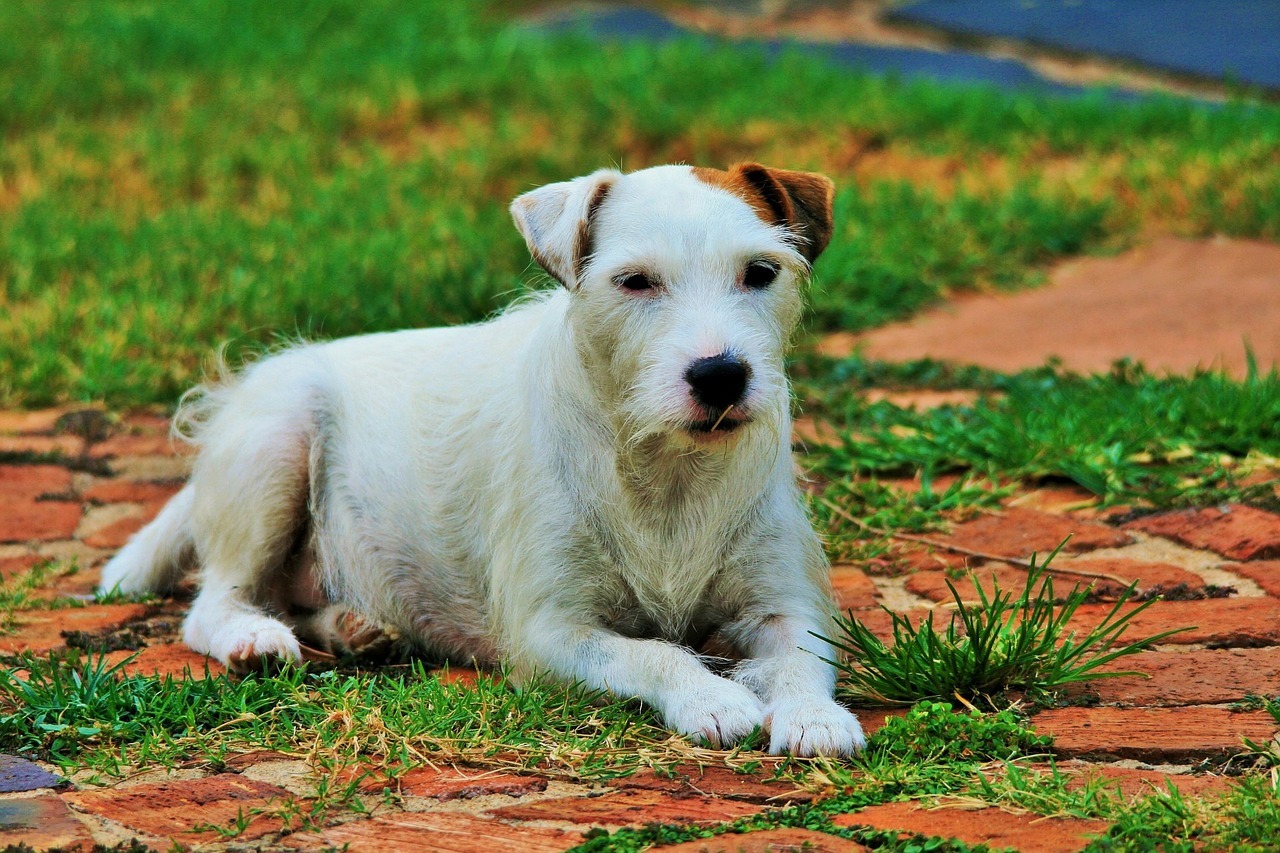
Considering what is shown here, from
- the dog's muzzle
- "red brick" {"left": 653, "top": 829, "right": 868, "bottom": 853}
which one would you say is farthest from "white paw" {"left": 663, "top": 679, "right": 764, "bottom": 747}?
the dog's muzzle

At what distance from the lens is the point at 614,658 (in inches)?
146

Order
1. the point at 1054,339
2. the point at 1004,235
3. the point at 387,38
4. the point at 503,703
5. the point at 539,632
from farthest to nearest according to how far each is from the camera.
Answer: the point at 387,38
the point at 1004,235
the point at 1054,339
the point at 539,632
the point at 503,703

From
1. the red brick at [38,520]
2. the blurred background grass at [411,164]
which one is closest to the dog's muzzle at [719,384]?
the red brick at [38,520]

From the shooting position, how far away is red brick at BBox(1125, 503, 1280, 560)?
14.7 feet

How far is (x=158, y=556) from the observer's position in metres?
4.95

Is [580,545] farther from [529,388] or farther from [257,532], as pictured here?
[257,532]

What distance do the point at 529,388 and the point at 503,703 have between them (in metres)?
0.97

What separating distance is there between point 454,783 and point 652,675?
622 mm

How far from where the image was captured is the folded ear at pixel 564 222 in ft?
12.6

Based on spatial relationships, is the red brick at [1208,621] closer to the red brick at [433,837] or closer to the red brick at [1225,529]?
the red brick at [1225,529]

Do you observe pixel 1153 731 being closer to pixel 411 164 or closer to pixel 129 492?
pixel 129 492

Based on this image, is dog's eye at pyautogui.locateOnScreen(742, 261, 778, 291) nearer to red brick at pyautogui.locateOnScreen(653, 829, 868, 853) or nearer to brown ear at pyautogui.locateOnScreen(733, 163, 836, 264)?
brown ear at pyautogui.locateOnScreen(733, 163, 836, 264)

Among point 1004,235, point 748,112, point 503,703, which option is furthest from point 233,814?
point 748,112

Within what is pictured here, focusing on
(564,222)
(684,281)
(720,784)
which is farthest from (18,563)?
(720,784)
